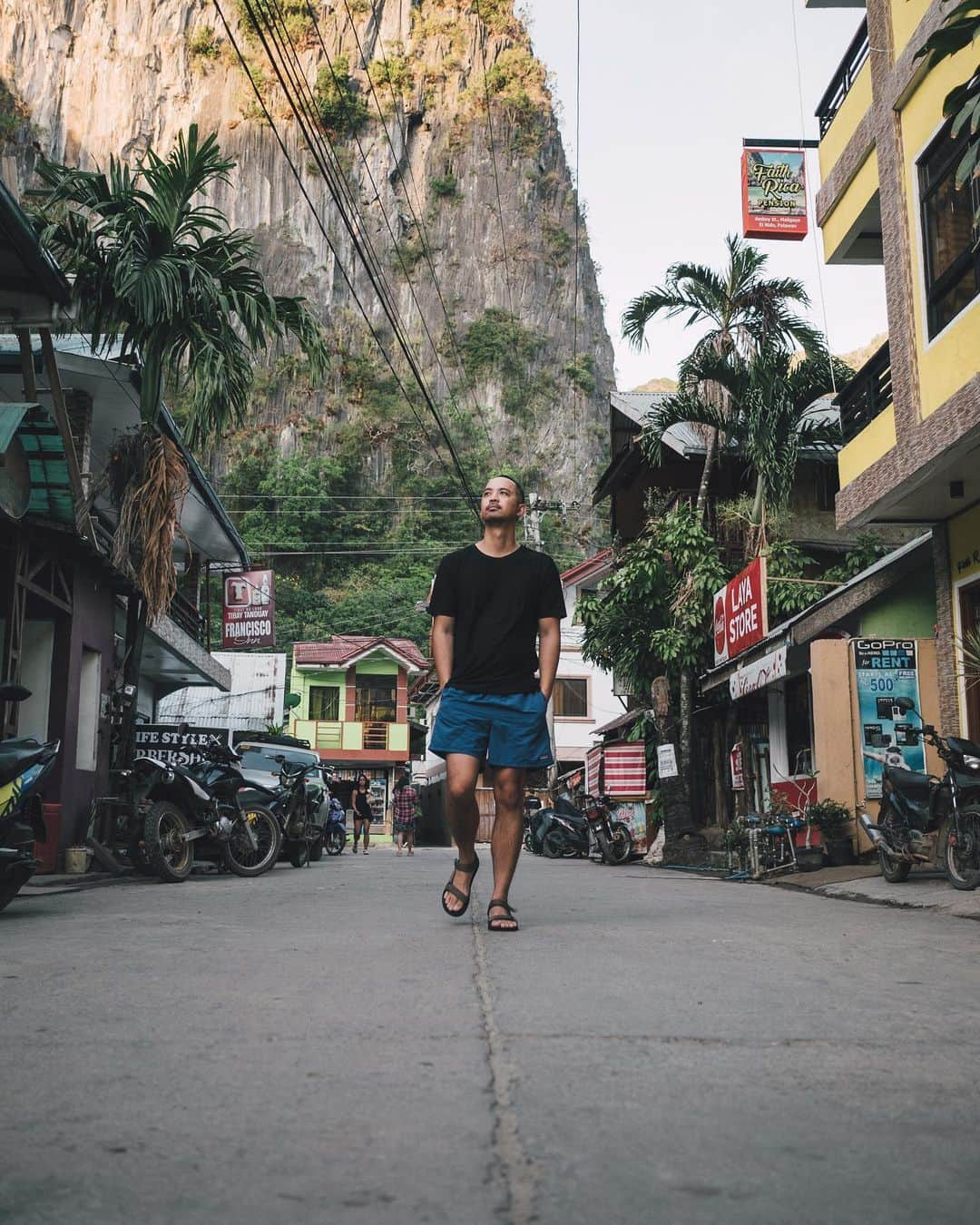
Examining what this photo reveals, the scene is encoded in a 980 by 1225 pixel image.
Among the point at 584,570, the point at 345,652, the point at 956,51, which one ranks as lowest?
the point at 956,51

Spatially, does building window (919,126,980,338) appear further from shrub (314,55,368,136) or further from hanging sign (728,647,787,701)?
shrub (314,55,368,136)

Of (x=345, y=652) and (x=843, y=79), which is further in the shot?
(x=345, y=652)

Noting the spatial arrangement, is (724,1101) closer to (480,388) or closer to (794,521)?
(794,521)

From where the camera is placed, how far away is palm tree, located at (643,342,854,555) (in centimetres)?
1648

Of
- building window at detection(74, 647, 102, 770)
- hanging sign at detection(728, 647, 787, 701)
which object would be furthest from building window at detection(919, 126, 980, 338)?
building window at detection(74, 647, 102, 770)

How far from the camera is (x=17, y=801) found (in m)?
6.57

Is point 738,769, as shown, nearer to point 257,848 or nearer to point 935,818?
point 257,848

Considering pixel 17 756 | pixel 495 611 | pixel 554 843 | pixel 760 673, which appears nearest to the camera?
pixel 495 611

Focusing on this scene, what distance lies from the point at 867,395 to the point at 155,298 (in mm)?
6747

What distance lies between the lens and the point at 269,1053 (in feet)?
9.16

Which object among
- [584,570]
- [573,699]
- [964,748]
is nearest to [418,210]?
[573,699]

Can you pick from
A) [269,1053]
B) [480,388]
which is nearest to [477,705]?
[269,1053]

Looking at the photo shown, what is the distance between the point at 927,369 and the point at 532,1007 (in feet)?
26.7

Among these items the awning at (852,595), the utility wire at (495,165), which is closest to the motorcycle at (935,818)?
the awning at (852,595)
